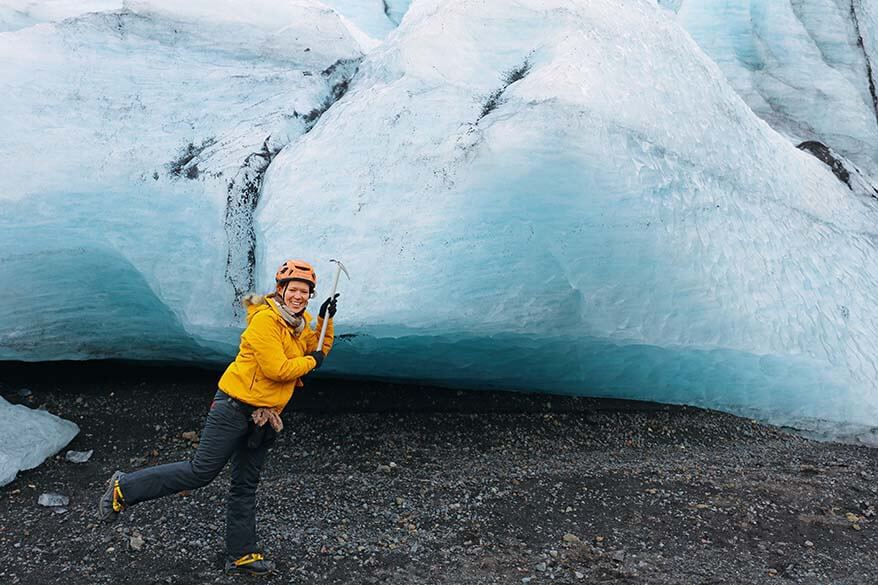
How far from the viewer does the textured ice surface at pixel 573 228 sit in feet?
14.1

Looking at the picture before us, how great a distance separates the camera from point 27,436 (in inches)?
180

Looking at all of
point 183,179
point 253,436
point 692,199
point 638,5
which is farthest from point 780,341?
point 183,179

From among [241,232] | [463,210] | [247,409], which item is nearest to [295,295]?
[247,409]

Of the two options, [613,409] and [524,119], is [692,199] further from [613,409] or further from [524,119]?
[613,409]

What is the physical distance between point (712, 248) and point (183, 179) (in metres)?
3.13

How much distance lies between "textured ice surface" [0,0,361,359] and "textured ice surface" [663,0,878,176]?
4.23 metres

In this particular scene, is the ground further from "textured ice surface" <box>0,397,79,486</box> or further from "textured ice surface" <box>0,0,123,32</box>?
"textured ice surface" <box>0,0,123,32</box>

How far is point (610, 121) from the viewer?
174 inches

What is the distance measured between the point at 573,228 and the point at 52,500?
9.91 ft

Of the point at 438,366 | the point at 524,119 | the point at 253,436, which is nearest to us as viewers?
the point at 253,436

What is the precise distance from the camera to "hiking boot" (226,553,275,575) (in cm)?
325

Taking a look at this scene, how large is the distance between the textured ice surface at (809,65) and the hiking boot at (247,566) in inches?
247

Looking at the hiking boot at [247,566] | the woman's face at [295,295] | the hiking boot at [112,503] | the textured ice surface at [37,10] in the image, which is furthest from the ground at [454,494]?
the textured ice surface at [37,10]

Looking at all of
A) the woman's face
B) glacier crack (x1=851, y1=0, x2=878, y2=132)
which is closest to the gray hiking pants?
the woman's face
